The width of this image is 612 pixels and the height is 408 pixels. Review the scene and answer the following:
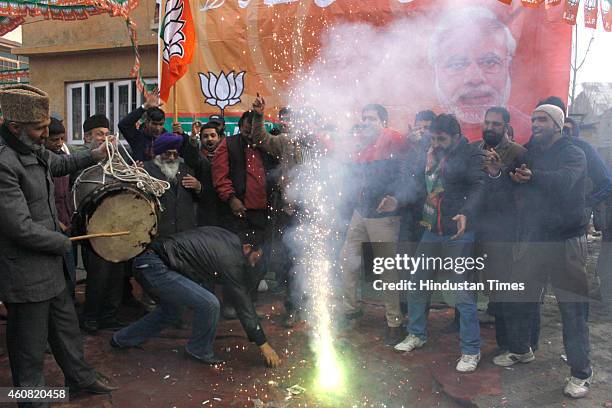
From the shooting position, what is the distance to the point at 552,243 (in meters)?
3.34

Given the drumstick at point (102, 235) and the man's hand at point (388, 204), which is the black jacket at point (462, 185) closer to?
the man's hand at point (388, 204)

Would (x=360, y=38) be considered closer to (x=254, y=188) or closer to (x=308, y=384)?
(x=254, y=188)

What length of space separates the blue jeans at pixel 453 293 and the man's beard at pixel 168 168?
92.3 inches

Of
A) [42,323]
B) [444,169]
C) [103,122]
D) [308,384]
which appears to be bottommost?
[308,384]

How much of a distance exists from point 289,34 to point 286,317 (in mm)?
3930

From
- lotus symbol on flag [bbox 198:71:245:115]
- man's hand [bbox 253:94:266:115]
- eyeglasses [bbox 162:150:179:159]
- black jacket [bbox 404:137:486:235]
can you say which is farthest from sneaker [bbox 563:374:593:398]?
lotus symbol on flag [bbox 198:71:245:115]

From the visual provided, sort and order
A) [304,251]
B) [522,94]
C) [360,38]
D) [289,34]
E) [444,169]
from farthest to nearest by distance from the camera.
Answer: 1. [289,34]
2. [360,38]
3. [522,94]
4. [304,251]
5. [444,169]

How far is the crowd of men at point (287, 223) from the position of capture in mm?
2770

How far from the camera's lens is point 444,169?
3.79m

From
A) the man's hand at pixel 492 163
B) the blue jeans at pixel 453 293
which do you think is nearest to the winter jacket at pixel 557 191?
the man's hand at pixel 492 163

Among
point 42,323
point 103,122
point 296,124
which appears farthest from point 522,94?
point 42,323

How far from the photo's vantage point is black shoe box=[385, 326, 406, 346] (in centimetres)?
412

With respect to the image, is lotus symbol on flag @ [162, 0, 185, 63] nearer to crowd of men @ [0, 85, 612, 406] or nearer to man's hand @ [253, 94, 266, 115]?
crowd of men @ [0, 85, 612, 406]

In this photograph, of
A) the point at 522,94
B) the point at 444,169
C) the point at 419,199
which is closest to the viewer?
the point at 444,169
